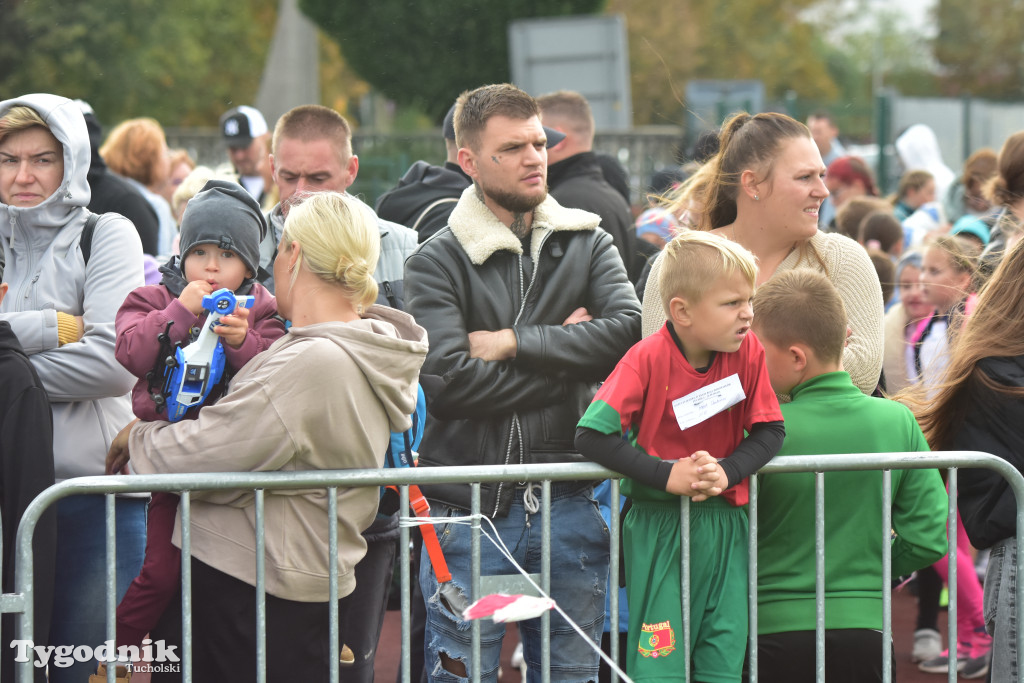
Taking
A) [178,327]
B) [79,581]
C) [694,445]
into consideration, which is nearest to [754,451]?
[694,445]

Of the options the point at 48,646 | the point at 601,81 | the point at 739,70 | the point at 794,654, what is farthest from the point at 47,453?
the point at 739,70

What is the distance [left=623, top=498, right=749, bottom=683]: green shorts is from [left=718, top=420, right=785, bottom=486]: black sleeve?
6.0 inches

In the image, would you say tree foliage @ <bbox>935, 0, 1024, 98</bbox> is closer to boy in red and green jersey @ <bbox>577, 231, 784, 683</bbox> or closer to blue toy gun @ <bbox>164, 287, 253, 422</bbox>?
boy in red and green jersey @ <bbox>577, 231, 784, 683</bbox>

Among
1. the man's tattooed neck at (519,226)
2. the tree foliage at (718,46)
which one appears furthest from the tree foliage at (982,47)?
the man's tattooed neck at (519,226)

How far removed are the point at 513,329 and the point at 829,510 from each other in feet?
3.57

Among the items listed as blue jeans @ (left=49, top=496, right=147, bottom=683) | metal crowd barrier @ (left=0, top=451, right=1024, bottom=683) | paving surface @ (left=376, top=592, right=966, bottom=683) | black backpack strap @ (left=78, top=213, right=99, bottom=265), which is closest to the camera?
metal crowd barrier @ (left=0, top=451, right=1024, bottom=683)

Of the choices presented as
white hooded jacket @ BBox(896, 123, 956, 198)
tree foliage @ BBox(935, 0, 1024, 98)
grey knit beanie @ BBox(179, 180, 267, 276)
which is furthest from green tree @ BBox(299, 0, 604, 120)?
tree foliage @ BBox(935, 0, 1024, 98)

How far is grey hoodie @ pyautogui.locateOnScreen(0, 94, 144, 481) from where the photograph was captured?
153 inches

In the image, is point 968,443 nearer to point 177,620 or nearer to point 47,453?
point 177,620

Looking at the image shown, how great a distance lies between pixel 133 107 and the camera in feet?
109

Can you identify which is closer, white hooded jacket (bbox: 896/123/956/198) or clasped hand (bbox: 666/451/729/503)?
clasped hand (bbox: 666/451/729/503)

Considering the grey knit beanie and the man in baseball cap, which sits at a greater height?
the man in baseball cap

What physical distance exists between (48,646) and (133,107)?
1252 inches

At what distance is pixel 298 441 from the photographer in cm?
325
